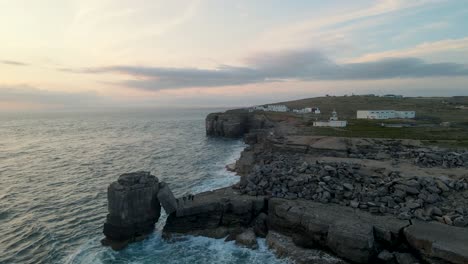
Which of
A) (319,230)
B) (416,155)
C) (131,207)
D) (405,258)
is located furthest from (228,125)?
(405,258)

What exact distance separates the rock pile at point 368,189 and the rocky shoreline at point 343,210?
59mm

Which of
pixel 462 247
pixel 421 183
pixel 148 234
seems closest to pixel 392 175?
pixel 421 183

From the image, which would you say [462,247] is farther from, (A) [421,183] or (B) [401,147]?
(B) [401,147]

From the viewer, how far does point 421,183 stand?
20438 mm

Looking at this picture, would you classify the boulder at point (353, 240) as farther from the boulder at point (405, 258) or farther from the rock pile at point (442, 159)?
the rock pile at point (442, 159)

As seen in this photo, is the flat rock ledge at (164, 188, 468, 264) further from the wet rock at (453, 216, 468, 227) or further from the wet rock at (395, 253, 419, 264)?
the wet rock at (453, 216, 468, 227)

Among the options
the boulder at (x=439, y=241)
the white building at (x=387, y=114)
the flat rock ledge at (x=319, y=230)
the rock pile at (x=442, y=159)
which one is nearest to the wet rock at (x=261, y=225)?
the flat rock ledge at (x=319, y=230)

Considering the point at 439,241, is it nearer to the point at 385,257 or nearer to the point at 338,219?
the point at 385,257

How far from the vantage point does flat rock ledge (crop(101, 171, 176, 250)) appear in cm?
1938

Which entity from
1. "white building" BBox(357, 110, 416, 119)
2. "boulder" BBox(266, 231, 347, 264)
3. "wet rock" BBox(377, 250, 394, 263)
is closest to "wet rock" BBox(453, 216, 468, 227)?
"wet rock" BBox(377, 250, 394, 263)

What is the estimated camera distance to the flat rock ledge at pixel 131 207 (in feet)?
63.6

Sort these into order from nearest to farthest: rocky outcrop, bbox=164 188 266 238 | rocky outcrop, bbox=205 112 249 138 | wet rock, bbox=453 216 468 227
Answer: wet rock, bbox=453 216 468 227
rocky outcrop, bbox=164 188 266 238
rocky outcrop, bbox=205 112 249 138

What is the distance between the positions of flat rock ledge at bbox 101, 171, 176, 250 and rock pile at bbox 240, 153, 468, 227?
6540mm

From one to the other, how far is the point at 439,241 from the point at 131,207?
1683 cm
